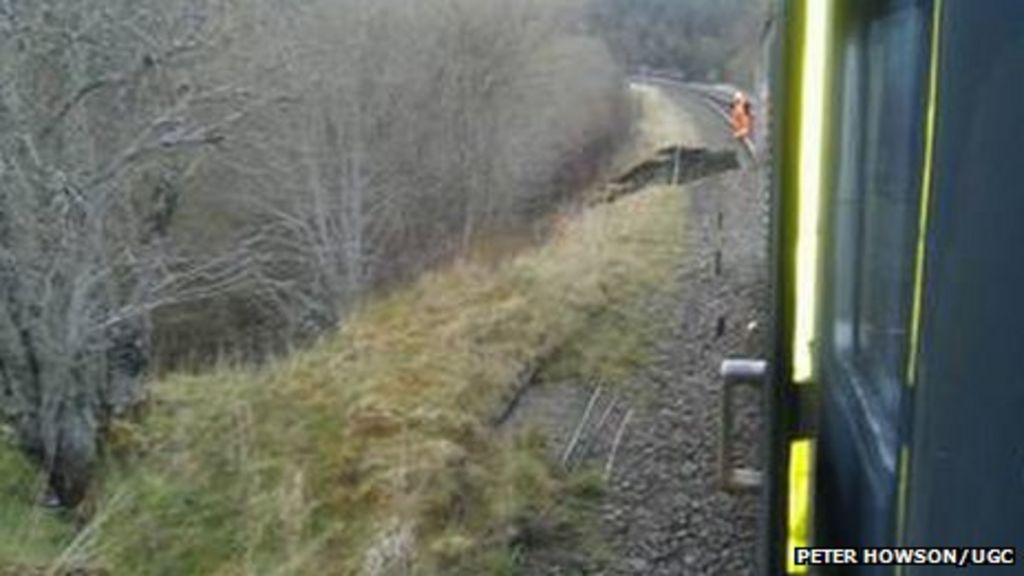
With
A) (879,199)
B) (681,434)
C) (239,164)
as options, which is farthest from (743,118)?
(879,199)

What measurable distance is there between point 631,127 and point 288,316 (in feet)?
64.4

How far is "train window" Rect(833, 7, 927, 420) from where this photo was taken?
1387mm

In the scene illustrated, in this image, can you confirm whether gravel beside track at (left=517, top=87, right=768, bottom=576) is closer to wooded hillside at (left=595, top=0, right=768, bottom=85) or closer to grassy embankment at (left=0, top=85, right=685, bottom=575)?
grassy embankment at (left=0, top=85, right=685, bottom=575)

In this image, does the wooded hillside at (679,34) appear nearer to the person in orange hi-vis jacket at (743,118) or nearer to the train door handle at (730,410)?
the person in orange hi-vis jacket at (743,118)

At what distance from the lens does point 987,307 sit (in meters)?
1.09

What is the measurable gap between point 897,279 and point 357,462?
6.19 metres

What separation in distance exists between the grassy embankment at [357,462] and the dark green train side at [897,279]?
14.9 ft

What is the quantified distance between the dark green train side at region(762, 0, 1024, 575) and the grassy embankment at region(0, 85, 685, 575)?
453 cm

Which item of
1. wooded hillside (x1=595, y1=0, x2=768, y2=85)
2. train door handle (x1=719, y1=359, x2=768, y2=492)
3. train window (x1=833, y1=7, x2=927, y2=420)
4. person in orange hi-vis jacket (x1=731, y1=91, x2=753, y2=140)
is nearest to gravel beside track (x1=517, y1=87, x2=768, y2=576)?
train door handle (x1=719, y1=359, x2=768, y2=492)

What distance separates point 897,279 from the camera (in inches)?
57.6

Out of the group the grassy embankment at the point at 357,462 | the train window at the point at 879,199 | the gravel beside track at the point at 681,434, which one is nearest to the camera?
the train window at the point at 879,199

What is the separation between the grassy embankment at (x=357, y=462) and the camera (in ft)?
20.9

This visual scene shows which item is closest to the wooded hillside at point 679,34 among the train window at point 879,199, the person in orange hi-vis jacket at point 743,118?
the person in orange hi-vis jacket at point 743,118

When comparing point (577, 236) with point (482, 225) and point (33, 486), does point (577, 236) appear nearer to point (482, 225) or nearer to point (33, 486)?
point (33, 486)
